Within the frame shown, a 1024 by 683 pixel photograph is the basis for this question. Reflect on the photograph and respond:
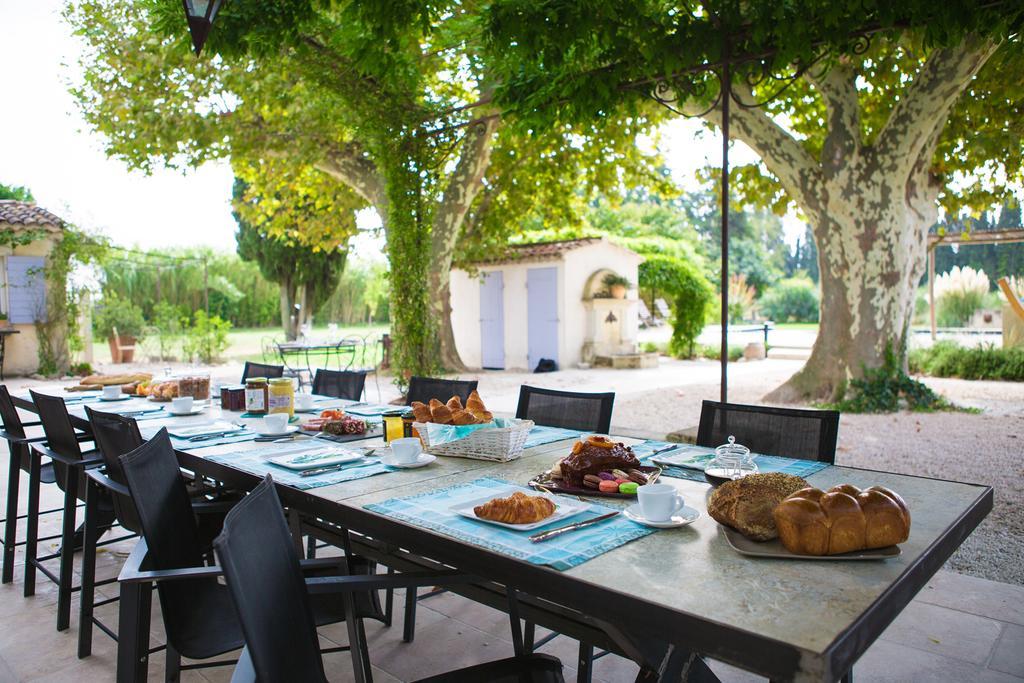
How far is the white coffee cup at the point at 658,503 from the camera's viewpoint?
151 cm

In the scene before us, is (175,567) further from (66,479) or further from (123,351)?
(123,351)

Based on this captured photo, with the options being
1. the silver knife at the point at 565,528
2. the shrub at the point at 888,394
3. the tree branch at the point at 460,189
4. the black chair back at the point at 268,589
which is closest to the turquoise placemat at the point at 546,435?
the silver knife at the point at 565,528

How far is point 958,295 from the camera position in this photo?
40.2 ft

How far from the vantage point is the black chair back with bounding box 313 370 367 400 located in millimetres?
4059

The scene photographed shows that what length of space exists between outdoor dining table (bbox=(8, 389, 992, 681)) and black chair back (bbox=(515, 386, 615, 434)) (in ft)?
3.21

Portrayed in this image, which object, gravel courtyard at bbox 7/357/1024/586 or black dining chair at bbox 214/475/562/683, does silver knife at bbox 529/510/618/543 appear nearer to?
black dining chair at bbox 214/475/562/683

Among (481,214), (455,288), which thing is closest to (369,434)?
(481,214)

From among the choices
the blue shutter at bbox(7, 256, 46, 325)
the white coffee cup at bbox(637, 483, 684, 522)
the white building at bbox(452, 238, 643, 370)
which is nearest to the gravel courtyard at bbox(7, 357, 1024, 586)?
the white building at bbox(452, 238, 643, 370)

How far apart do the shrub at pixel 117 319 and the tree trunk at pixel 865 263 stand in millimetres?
13864

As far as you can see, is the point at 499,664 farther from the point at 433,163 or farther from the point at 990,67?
the point at 990,67

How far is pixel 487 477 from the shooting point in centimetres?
200

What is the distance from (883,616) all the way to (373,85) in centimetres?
710

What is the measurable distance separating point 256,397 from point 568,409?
1.42 meters

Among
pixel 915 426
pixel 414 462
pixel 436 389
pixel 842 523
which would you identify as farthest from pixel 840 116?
pixel 842 523
